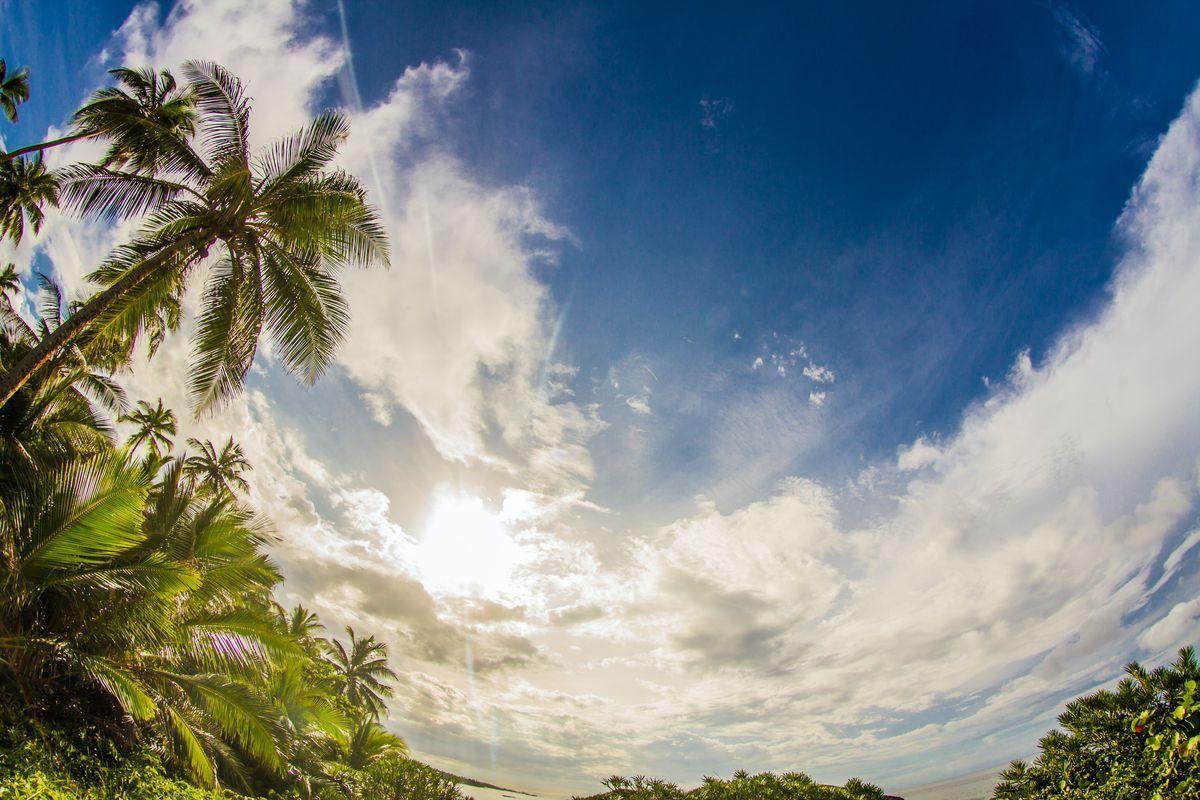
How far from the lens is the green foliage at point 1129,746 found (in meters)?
11.4

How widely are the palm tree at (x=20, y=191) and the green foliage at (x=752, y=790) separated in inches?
1010

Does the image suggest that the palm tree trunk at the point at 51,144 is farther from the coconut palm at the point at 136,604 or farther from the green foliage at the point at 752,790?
the green foliage at the point at 752,790

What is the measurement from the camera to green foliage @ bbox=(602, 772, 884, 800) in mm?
13375

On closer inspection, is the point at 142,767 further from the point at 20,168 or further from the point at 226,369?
the point at 20,168

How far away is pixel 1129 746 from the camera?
13.0 meters

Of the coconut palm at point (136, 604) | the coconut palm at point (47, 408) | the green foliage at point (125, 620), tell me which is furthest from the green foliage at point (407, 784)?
the coconut palm at point (47, 408)

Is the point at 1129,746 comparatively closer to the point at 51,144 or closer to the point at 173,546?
the point at 173,546

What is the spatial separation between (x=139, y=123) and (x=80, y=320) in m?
5.01

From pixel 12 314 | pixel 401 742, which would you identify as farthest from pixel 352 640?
pixel 12 314

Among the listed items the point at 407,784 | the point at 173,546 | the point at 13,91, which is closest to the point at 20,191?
the point at 13,91

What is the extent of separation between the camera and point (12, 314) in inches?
696

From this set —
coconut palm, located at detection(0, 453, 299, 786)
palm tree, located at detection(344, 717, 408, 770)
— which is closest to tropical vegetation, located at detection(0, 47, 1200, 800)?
coconut palm, located at detection(0, 453, 299, 786)

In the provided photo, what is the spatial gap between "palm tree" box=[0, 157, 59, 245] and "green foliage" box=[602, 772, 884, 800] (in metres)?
25.6

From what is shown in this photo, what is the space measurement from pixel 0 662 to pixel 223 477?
26.8 meters
